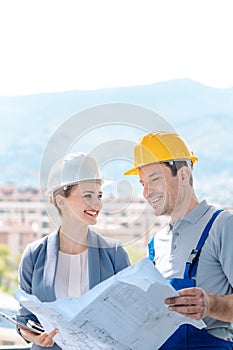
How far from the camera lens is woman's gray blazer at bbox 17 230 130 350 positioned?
1.71 m

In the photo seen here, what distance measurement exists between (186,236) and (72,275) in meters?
0.34

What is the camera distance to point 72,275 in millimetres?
1745

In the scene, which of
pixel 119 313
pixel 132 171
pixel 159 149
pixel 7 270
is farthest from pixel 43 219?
pixel 119 313

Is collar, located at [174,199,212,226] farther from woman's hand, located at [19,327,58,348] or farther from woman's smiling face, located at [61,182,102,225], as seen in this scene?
woman's hand, located at [19,327,58,348]

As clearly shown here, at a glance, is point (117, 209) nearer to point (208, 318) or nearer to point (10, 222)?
point (208, 318)

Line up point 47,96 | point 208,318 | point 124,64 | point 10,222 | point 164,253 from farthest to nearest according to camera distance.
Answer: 1. point 124,64
2. point 47,96
3. point 10,222
4. point 164,253
5. point 208,318

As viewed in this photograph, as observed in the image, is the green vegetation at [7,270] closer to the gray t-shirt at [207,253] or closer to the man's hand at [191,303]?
the gray t-shirt at [207,253]

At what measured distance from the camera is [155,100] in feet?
52.5

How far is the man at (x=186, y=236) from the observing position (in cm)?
147

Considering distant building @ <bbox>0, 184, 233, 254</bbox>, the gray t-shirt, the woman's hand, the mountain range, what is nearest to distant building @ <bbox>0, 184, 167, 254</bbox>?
distant building @ <bbox>0, 184, 233, 254</bbox>

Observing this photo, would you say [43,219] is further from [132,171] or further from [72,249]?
[132,171]

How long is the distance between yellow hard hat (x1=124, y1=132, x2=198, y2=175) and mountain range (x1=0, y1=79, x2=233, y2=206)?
13357 mm

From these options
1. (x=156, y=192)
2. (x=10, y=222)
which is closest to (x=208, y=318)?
(x=156, y=192)

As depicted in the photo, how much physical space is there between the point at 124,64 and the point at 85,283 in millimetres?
19145
